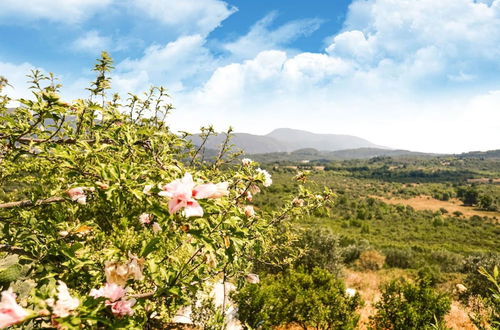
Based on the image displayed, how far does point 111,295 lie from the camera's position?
1399 millimetres

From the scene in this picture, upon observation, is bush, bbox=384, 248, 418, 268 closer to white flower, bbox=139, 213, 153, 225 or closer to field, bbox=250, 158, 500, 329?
field, bbox=250, 158, 500, 329

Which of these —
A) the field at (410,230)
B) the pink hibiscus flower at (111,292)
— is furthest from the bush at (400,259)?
the pink hibiscus flower at (111,292)

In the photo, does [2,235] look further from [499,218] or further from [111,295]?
[499,218]

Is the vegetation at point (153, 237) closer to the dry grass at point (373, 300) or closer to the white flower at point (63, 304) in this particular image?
the white flower at point (63, 304)

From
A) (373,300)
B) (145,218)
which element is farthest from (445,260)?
(145,218)

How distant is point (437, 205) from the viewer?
233 feet

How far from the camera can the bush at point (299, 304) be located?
6.48 metres

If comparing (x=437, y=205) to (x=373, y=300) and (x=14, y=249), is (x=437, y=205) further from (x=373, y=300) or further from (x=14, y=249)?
(x=14, y=249)

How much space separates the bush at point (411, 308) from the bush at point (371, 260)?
15.8 m

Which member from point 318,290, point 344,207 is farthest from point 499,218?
point 318,290

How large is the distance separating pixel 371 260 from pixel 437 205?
207ft

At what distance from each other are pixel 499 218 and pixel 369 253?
55.4 metres

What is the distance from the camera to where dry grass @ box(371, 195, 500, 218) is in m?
62.9

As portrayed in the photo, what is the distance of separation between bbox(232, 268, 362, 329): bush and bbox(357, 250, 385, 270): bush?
53.1ft
